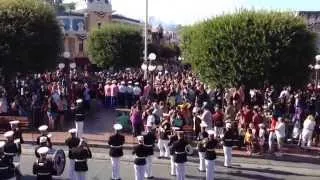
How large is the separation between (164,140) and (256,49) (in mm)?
6950

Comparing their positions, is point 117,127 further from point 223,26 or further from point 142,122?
point 223,26

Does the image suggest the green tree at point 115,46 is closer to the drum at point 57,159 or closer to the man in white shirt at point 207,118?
the man in white shirt at point 207,118

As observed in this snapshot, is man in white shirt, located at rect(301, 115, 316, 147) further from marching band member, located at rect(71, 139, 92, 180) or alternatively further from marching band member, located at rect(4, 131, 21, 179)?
marching band member, located at rect(4, 131, 21, 179)

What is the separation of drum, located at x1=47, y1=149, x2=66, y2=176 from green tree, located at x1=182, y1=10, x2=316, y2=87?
35.5 feet

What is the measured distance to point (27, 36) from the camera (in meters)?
32.2

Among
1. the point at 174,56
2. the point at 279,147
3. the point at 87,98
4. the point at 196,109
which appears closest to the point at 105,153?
the point at 196,109

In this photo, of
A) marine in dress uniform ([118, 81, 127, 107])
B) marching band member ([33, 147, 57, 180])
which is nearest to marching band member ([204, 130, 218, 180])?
marching band member ([33, 147, 57, 180])

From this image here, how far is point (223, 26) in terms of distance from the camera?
29.3 metres

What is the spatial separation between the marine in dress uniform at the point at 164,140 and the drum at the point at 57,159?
449 centimetres

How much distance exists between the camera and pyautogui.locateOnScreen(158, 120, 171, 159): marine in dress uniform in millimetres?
24000

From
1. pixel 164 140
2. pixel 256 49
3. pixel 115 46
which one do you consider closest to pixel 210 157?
pixel 164 140

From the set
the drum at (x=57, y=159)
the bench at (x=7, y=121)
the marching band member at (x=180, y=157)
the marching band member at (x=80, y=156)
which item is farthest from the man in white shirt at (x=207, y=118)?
the marching band member at (x=80, y=156)

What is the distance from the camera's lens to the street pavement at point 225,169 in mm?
21852

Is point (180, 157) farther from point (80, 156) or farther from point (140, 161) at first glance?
point (80, 156)
